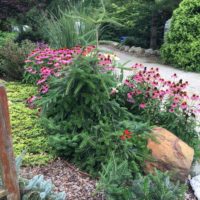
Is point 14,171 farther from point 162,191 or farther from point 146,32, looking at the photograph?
point 146,32

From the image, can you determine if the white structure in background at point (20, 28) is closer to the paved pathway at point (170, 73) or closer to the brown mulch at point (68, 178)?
the paved pathway at point (170, 73)

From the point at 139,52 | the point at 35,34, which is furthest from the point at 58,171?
the point at 139,52

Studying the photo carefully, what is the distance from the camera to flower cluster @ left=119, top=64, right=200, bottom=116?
12.4 feet

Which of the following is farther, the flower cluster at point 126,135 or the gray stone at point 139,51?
the gray stone at point 139,51

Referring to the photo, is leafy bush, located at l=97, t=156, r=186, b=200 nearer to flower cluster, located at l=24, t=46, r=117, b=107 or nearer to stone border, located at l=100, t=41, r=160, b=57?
flower cluster, located at l=24, t=46, r=117, b=107

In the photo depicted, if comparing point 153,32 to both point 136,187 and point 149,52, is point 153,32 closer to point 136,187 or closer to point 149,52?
point 149,52

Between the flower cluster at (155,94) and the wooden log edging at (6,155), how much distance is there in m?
1.98

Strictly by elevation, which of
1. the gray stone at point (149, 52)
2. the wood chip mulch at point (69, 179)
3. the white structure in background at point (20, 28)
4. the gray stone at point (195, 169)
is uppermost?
the white structure in background at point (20, 28)

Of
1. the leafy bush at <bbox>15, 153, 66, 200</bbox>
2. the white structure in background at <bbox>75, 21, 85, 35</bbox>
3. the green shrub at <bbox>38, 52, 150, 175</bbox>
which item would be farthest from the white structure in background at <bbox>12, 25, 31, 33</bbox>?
the leafy bush at <bbox>15, 153, 66, 200</bbox>

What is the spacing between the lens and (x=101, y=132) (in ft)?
10.8

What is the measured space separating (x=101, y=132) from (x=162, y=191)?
3.11 ft

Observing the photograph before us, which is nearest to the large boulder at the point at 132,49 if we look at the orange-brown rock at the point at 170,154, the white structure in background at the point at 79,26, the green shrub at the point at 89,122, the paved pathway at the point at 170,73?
the paved pathway at the point at 170,73

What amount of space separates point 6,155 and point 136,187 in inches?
42.6

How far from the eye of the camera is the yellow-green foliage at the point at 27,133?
3.29 m
